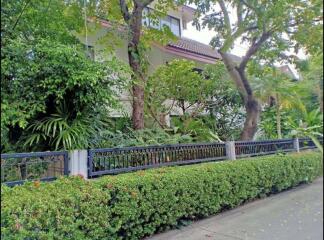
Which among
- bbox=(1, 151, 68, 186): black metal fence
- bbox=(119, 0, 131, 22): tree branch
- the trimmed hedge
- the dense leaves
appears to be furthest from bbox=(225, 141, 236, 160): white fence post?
bbox=(1, 151, 68, 186): black metal fence

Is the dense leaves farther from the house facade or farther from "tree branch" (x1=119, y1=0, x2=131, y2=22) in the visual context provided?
"tree branch" (x1=119, y1=0, x2=131, y2=22)

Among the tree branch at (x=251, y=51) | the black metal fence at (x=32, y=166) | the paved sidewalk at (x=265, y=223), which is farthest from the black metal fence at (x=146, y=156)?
the tree branch at (x=251, y=51)

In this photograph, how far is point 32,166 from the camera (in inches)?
152

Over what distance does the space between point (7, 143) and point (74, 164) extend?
1395mm

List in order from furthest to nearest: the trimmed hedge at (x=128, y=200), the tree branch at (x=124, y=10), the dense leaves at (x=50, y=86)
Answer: the tree branch at (x=124, y=10) → the dense leaves at (x=50, y=86) → the trimmed hedge at (x=128, y=200)

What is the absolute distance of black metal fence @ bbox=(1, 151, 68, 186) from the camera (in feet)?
11.8

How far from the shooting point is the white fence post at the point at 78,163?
4.20 m

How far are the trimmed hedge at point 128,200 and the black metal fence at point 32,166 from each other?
0.27 m

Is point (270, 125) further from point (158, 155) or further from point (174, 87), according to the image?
point (158, 155)

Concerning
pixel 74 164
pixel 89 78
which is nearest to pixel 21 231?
pixel 74 164

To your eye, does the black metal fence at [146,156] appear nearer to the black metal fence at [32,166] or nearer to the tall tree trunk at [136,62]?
the black metal fence at [32,166]

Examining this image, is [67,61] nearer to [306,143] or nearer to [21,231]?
[21,231]

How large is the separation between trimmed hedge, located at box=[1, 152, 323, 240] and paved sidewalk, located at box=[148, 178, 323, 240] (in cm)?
21

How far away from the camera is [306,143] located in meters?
9.57
